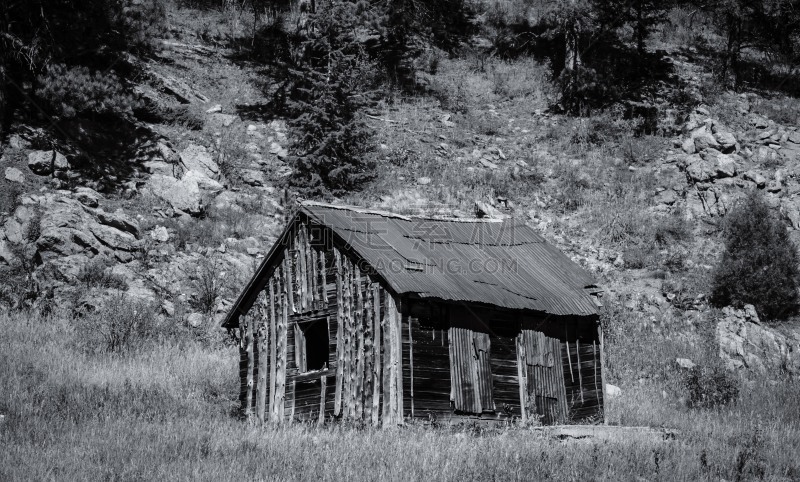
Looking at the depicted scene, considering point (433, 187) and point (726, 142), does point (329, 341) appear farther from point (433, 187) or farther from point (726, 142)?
point (726, 142)

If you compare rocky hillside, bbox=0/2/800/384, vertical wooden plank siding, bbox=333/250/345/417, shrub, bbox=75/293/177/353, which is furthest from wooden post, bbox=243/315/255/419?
rocky hillside, bbox=0/2/800/384

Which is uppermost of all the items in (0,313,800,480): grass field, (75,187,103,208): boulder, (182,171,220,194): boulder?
(182,171,220,194): boulder

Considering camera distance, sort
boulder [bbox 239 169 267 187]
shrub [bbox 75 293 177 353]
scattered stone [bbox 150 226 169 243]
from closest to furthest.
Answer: shrub [bbox 75 293 177 353] → scattered stone [bbox 150 226 169 243] → boulder [bbox 239 169 267 187]

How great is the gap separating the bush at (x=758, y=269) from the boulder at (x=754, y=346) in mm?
690

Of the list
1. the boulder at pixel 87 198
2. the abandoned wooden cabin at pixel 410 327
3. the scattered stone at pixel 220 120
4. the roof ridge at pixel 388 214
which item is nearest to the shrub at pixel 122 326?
the abandoned wooden cabin at pixel 410 327

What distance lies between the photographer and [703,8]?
1715 inches

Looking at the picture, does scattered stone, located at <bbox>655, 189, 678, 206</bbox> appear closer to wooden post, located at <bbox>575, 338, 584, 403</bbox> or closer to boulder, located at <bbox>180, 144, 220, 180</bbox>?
wooden post, located at <bbox>575, 338, 584, 403</bbox>

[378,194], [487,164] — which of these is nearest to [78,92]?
[378,194]

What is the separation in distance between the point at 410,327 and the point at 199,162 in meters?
14.8

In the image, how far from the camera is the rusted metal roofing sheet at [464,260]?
1511 cm

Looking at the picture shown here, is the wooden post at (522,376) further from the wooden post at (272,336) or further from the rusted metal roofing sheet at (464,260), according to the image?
the wooden post at (272,336)

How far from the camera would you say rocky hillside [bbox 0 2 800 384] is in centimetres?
2167

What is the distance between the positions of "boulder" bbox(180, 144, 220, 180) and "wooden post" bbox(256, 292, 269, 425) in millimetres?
11008

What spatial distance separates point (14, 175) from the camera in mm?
23672
